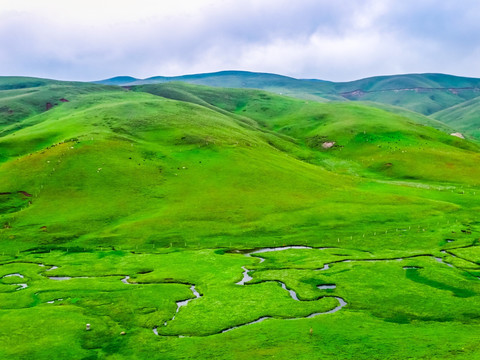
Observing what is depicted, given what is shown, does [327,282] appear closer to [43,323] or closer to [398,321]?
[398,321]

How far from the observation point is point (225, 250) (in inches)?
2928

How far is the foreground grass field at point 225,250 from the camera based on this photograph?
4056cm

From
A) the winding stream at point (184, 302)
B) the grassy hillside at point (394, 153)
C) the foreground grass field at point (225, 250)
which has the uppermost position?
the grassy hillside at point (394, 153)

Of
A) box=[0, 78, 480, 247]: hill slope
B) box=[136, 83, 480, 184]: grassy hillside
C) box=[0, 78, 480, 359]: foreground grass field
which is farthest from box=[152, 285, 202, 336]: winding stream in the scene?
box=[136, 83, 480, 184]: grassy hillside

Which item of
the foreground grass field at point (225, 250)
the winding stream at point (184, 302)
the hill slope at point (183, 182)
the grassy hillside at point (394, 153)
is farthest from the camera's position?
the grassy hillside at point (394, 153)

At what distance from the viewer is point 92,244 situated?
77.8 metres

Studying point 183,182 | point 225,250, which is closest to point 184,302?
Result: point 225,250

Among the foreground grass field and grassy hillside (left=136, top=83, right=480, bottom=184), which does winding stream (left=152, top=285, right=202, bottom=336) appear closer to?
the foreground grass field

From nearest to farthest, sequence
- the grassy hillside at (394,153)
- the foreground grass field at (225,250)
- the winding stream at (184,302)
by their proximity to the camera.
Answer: the foreground grass field at (225,250)
the winding stream at (184,302)
the grassy hillside at (394,153)

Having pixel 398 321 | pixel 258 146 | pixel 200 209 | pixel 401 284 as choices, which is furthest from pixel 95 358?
pixel 258 146

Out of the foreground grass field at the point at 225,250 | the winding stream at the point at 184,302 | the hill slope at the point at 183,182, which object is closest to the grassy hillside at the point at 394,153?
the hill slope at the point at 183,182

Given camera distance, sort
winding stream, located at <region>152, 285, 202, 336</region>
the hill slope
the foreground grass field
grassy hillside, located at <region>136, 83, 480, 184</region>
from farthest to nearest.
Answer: grassy hillside, located at <region>136, 83, 480, 184</region> → the hill slope → winding stream, located at <region>152, 285, 202, 336</region> → the foreground grass field

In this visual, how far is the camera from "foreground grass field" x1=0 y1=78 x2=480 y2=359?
4056 centimetres

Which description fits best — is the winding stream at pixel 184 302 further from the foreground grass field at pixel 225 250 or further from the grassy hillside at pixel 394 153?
the grassy hillside at pixel 394 153
